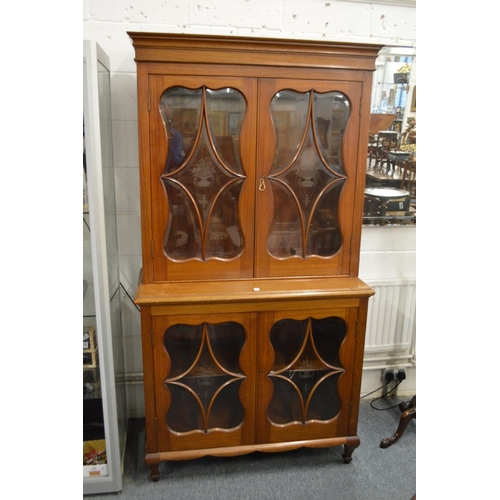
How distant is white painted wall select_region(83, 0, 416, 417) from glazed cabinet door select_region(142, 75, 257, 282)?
1.26 feet

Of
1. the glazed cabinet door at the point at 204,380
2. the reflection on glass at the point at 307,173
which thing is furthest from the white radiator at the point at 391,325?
the glazed cabinet door at the point at 204,380

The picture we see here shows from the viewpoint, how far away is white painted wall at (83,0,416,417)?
165cm

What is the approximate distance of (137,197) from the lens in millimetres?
1821

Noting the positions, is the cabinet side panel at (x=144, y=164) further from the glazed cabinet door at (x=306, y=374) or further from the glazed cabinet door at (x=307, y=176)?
the glazed cabinet door at (x=306, y=374)

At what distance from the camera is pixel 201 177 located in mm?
1502

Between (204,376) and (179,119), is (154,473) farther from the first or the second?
(179,119)

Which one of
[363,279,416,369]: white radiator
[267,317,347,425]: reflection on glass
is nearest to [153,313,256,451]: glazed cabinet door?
[267,317,347,425]: reflection on glass

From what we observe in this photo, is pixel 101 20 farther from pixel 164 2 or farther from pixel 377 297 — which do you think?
pixel 377 297

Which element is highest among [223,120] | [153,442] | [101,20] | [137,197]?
[101,20]

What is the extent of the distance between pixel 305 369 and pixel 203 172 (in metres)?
0.92

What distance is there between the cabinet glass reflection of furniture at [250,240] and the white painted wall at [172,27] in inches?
14.9

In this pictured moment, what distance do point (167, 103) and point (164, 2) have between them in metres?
0.55

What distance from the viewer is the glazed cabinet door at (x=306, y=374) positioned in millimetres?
1624

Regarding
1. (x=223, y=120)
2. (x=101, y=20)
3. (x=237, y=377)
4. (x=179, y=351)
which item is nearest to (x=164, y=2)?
(x=101, y=20)
